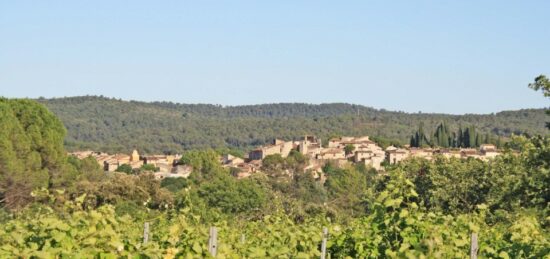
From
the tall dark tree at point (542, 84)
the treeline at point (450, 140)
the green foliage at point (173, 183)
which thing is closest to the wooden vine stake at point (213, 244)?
the tall dark tree at point (542, 84)

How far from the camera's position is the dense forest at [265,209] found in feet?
20.5

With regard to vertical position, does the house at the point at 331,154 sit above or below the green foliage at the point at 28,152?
below

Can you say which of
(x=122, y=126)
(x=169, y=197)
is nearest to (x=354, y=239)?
(x=169, y=197)

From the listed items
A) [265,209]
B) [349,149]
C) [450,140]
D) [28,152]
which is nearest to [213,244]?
[265,209]

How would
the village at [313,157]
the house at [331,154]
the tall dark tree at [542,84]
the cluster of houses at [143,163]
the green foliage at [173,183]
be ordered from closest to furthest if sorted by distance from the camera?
the tall dark tree at [542,84] < the green foliage at [173,183] < the cluster of houses at [143,163] < the village at [313,157] < the house at [331,154]

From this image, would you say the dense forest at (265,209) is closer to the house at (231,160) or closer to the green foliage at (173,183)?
the green foliage at (173,183)

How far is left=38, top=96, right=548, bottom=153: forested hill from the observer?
152 meters

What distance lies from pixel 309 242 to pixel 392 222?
142 centimetres

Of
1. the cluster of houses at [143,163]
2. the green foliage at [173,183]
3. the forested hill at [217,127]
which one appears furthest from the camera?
the forested hill at [217,127]

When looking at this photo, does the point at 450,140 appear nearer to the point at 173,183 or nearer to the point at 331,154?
the point at 331,154

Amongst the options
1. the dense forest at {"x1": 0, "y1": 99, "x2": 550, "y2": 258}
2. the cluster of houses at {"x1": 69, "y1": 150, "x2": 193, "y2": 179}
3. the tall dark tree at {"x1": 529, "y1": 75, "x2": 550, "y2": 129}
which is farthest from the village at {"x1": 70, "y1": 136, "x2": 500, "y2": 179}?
the tall dark tree at {"x1": 529, "y1": 75, "x2": 550, "y2": 129}

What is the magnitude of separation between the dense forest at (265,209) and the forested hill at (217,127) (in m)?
67.5

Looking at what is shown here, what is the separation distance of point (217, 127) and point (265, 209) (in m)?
140

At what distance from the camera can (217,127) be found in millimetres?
172250
